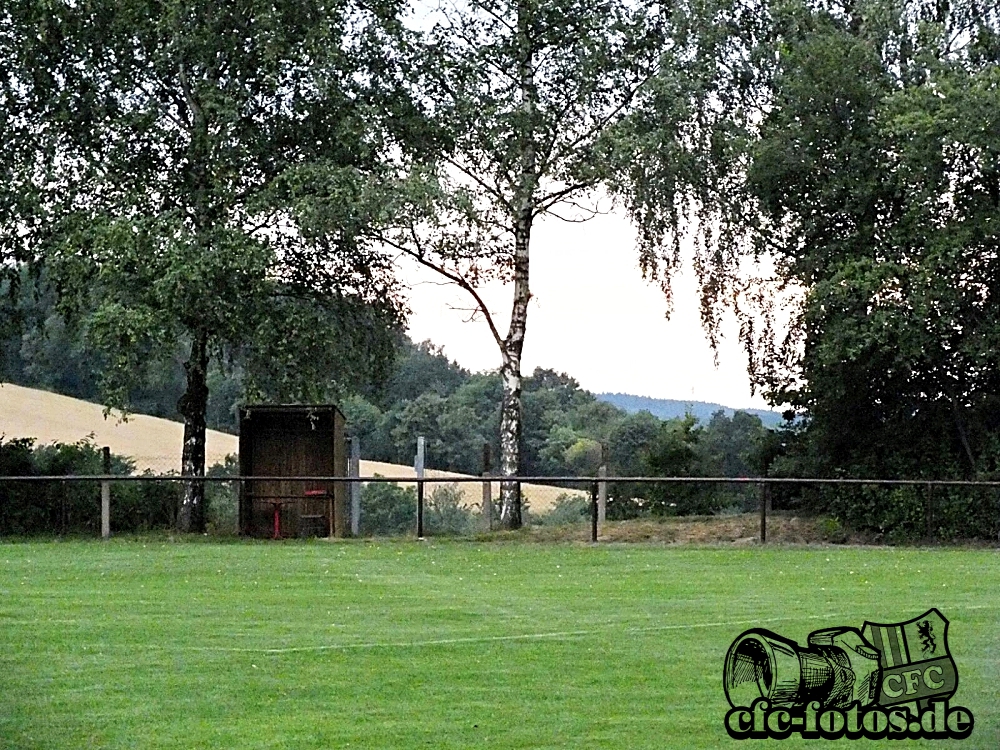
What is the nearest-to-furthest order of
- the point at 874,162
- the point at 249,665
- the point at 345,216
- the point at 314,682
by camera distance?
the point at 314,682, the point at 249,665, the point at 345,216, the point at 874,162

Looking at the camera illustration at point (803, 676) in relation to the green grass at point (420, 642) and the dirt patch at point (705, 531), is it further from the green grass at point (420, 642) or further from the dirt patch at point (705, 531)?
the dirt patch at point (705, 531)

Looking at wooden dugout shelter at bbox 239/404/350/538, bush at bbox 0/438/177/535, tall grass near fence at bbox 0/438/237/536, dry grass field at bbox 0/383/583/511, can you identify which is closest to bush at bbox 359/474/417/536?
wooden dugout shelter at bbox 239/404/350/538

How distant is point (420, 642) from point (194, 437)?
56.5 feet

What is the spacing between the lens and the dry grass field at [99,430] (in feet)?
125

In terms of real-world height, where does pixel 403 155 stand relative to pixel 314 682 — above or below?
above

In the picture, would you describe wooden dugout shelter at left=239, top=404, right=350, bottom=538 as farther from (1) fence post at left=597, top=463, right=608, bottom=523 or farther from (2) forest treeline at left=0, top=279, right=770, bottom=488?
(2) forest treeline at left=0, top=279, right=770, bottom=488

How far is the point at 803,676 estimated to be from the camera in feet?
23.4

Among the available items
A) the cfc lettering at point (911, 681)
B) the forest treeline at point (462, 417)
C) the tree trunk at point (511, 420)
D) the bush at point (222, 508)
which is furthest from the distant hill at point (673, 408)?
the cfc lettering at point (911, 681)

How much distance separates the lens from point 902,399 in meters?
27.8

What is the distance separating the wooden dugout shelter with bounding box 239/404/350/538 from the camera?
2577 cm

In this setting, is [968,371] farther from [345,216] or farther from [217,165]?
[217,165]

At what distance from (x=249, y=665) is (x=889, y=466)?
19618 mm

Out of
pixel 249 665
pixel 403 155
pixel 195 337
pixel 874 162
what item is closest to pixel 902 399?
pixel 874 162

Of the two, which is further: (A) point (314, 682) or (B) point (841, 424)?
(B) point (841, 424)
